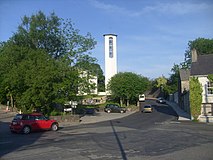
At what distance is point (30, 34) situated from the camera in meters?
50.0

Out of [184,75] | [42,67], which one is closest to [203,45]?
[184,75]

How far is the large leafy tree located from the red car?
23.0ft

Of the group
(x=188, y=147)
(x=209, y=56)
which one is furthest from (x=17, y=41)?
(x=188, y=147)

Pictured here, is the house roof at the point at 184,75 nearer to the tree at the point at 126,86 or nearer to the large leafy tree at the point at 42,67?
the tree at the point at 126,86

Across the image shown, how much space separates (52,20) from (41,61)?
62.1 feet

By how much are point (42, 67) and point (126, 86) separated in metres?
29.1

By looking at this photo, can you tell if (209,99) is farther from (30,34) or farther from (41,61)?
(30,34)

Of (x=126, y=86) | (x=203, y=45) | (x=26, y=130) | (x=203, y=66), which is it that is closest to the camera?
(x=26, y=130)

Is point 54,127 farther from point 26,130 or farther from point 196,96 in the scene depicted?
point 196,96

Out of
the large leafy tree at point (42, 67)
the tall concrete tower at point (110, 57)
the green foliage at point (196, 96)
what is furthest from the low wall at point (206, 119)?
the tall concrete tower at point (110, 57)

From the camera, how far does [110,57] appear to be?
69.3 meters

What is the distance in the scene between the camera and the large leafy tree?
106ft

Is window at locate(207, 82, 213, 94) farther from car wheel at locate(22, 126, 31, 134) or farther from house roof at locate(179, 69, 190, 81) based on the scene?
house roof at locate(179, 69, 190, 81)

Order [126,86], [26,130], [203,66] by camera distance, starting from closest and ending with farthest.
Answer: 1. [26,130]
2. [203,66]
3. [126,86]
